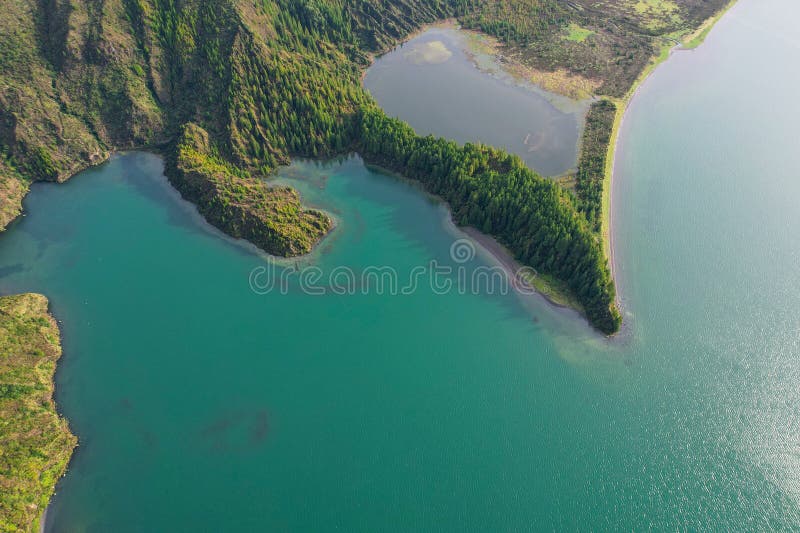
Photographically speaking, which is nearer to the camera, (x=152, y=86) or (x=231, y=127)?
(x=231, y=127)

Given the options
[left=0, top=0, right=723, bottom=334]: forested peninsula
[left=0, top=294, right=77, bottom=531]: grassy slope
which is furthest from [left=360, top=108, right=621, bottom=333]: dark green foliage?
[left=0, top=294, right=77, bottom=531]: grassy slope

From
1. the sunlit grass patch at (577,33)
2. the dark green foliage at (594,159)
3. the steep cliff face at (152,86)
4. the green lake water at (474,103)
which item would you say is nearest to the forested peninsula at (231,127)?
the steep cliff face at (152,86)

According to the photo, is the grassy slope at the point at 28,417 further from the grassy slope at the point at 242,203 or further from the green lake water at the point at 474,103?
the green lake water at the point at 474,103

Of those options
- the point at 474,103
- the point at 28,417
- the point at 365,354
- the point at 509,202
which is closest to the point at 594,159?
the point at 509,202

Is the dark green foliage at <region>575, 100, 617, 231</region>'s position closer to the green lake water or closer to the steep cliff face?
the green lake water

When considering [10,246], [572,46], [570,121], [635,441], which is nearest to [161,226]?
[10,246]

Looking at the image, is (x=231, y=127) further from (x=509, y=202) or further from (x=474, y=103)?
(x=474, y=103)
